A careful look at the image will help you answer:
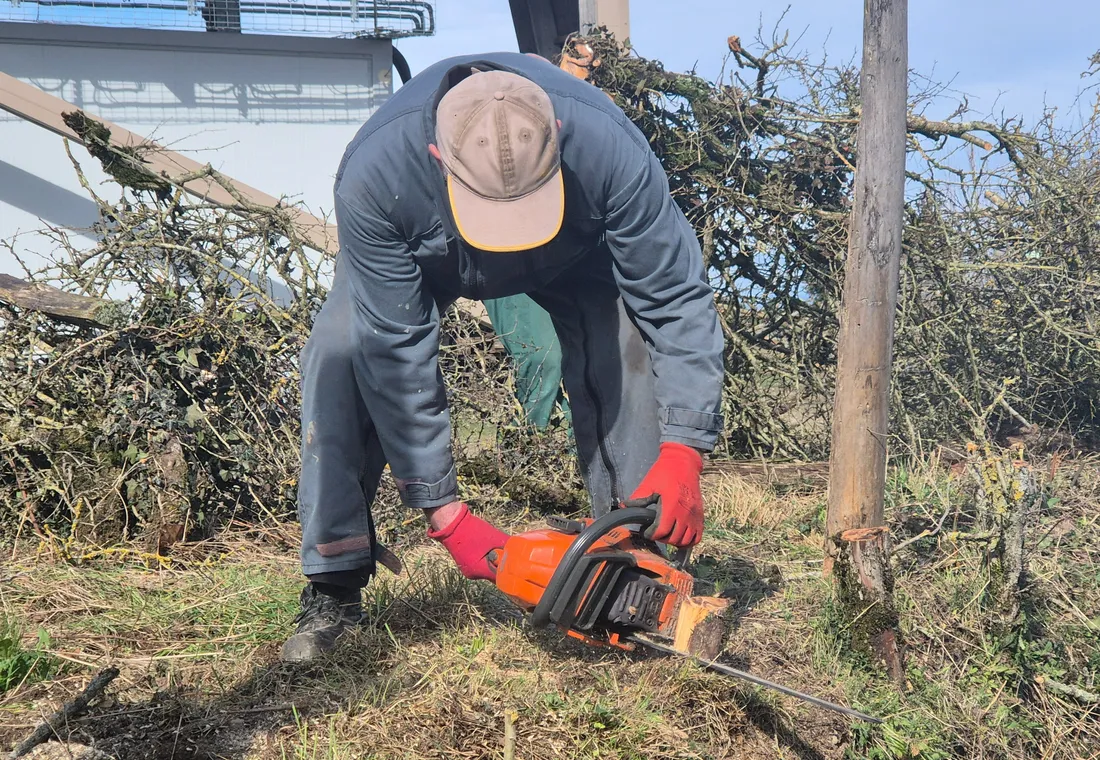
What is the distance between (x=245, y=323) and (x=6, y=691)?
6.74 feet

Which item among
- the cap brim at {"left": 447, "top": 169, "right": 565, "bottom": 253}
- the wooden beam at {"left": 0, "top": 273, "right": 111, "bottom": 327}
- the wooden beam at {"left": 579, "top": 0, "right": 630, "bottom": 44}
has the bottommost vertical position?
the wooden beam at {"left": 0, "top": 273, "right": 111, "bottom": 327}

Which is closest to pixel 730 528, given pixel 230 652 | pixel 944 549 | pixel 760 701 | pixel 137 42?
pixel 944 549

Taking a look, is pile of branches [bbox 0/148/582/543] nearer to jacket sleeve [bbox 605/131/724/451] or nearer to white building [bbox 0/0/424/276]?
jacket sleeve [bbox 605/131/724/451]

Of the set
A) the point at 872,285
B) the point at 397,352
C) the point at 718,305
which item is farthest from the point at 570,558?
the point at 718,305

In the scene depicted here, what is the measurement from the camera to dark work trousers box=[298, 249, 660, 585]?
2678 mm

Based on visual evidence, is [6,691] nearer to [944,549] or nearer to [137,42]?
[944,549]

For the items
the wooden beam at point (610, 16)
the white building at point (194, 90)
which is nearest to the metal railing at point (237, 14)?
the white building at point (194, 90)

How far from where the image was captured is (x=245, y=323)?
4.16m

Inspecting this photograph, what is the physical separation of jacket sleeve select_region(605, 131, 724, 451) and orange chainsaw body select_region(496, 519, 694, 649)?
0.38m

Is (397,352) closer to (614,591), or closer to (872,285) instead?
(614,591)

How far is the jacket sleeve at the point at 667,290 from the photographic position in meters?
2.48

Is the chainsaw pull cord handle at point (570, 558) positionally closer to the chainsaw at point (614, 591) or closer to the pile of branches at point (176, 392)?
the chainsaw at point (614, 591)

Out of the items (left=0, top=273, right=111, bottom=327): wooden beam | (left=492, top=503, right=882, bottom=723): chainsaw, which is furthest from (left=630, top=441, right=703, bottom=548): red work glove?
(left=0, top=273, right=111, bottom=327): wooden beam

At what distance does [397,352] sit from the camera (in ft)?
8.00
